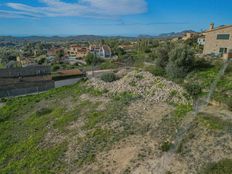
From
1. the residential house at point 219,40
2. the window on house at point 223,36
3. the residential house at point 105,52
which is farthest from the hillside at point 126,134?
the residential house at point 105,52

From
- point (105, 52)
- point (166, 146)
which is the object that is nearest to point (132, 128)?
point (166, 146)

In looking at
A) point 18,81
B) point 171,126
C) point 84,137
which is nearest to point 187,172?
point 171,126

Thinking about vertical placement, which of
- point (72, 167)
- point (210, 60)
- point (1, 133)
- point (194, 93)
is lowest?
point (1, 133)

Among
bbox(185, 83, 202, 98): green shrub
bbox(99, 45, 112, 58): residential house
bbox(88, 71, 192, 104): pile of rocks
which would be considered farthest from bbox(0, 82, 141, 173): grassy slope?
bbox(99, 45, 112, 58): residential house

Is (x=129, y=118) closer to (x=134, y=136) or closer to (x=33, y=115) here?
(x=134, y=136)

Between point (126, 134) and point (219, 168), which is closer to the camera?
point (219, 168)

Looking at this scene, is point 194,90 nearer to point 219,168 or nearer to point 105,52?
point 219,168
